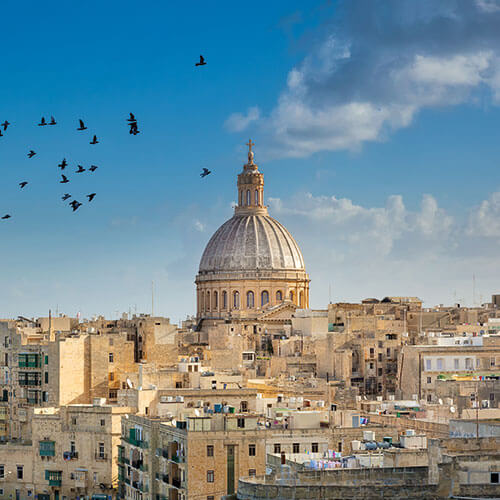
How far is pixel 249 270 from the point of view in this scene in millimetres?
109875

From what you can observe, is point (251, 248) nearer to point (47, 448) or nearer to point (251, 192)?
point (251, 192)

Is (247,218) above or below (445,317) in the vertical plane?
above

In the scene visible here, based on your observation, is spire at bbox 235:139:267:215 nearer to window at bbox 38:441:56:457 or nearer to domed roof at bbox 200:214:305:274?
domed roof at bbox 200:214:305:274

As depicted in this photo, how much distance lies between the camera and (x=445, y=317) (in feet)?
299

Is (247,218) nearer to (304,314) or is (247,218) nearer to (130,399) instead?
(304,314)

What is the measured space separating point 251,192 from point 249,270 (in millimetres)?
7936

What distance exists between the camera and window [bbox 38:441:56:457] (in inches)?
2243

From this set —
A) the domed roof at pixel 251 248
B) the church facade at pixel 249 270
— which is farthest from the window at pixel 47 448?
the domed roof at pixel 251 248

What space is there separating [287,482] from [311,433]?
11921 mm

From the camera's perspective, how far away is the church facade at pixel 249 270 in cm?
10975

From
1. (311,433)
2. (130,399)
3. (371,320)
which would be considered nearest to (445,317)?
(371,320)

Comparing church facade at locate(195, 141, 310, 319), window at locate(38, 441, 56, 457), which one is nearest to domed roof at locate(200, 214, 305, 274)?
church facade at locate(195, 141, 310, 319)

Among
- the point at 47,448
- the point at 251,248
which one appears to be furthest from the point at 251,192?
the point at 47,448

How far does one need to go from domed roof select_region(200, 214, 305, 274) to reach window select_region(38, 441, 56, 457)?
53550 mm
